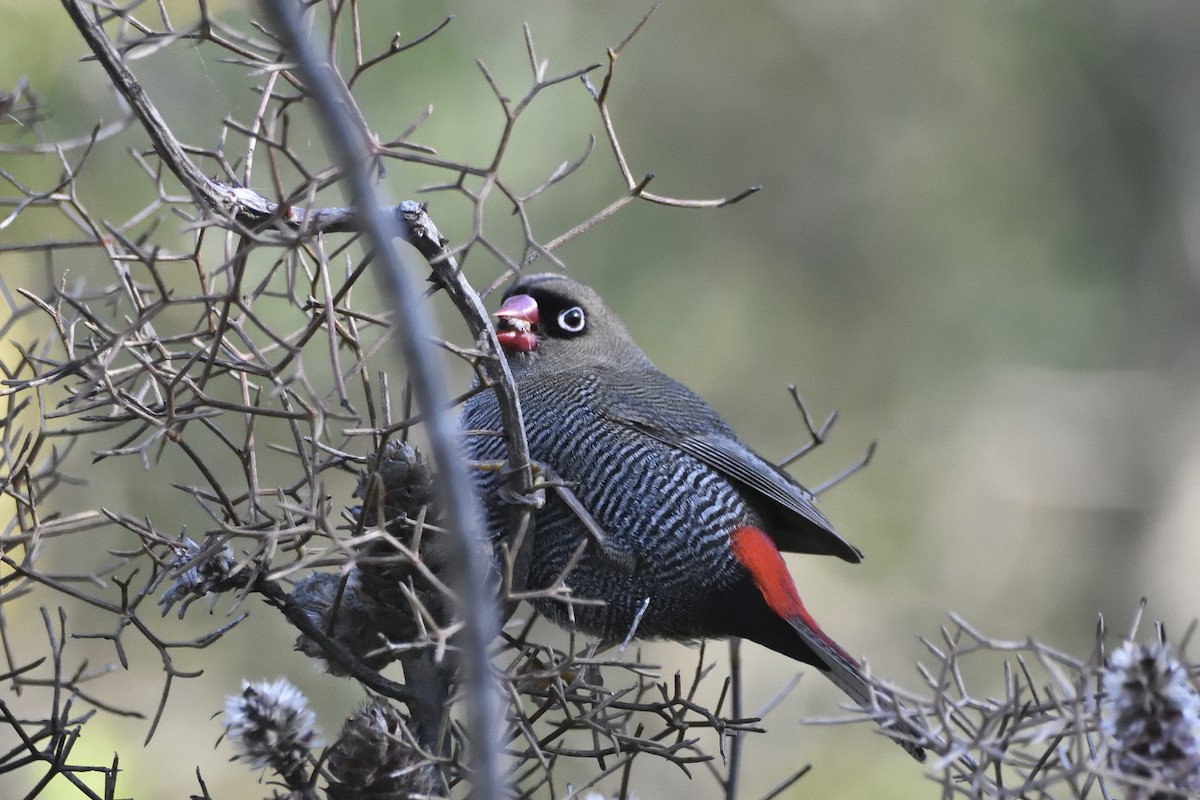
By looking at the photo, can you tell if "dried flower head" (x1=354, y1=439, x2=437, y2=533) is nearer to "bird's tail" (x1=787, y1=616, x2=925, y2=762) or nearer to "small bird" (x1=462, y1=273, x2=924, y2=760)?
"small bird" (x1=462, y1=273, x2=924, y2=760)

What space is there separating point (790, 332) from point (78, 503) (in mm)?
5716

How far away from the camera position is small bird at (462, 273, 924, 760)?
3.39 metres

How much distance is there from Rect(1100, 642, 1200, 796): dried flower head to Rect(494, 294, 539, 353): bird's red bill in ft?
9.01

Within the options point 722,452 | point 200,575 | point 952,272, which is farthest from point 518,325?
point 952,272

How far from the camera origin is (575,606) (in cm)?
339

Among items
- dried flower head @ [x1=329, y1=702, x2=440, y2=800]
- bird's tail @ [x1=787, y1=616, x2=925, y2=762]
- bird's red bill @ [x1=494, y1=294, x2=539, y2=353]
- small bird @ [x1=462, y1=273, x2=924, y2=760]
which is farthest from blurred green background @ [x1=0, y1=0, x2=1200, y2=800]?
dried flower head @ [x1=329, y1=702, x2=440, y2=800]

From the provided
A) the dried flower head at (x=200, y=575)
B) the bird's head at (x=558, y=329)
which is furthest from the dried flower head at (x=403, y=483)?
the bird's head at (x=558, y=329)

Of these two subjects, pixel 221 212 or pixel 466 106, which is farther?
pixel 466 106

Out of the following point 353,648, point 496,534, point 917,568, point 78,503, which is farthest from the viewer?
point 917,568

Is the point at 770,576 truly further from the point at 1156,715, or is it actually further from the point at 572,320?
the point at 1156,715

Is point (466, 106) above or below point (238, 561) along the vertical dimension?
above

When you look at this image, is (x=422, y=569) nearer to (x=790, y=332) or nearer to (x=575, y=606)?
(x=575, y=606)

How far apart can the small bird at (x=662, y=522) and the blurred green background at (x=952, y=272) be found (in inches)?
221

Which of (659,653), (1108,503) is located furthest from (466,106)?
(1108,503)
